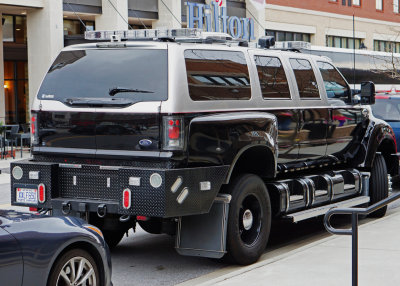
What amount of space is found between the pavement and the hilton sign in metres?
22.6

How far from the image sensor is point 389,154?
461 inches

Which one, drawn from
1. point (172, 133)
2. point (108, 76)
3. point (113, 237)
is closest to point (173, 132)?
point (172, 133)

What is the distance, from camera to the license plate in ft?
26.2

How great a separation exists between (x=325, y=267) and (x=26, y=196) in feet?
10.6

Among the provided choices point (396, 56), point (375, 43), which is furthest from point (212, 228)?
point (375, 43)

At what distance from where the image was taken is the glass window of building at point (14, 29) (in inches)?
1147

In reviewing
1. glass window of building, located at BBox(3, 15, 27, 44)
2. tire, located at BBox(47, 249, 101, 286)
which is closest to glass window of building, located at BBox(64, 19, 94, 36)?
glass window of building, located at BBox(3, 15, 27, 44)

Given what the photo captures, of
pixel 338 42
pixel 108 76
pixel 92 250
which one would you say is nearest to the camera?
pixel 92 250

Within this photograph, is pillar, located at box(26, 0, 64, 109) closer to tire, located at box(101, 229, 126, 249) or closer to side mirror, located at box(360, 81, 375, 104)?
side mirror, located at box(360, 81, 375, 104)

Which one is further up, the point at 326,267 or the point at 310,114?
the point at 310,114

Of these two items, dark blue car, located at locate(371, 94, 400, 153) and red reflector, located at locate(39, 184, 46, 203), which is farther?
dark blue car, located at locate(371, 94, 400, 153)

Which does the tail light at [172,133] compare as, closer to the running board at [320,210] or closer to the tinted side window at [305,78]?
the running board at [320,210]

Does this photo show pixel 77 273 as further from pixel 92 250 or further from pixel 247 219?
pixel 247 219

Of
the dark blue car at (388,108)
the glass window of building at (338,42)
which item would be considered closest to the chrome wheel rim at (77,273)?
the dark blue car at (388,108)
